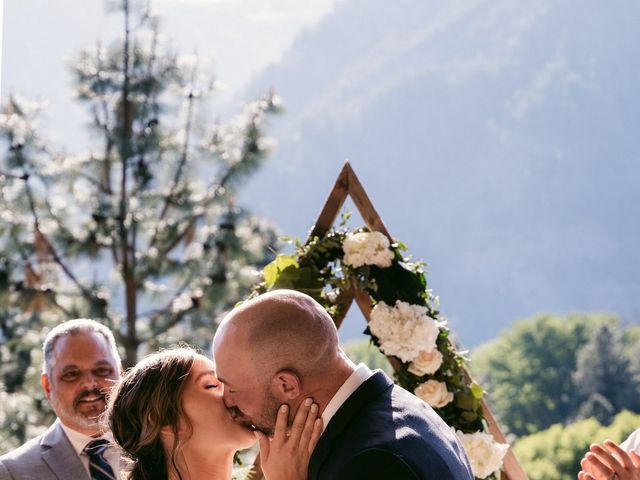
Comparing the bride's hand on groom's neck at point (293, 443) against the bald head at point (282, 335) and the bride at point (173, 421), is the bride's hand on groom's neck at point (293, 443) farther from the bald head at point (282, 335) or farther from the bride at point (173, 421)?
the bride at point (173, 421)

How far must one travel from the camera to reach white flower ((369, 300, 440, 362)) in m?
3.16

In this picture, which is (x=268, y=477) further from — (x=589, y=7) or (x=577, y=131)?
(x=589, y=7)

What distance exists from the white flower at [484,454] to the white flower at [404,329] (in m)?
0.34

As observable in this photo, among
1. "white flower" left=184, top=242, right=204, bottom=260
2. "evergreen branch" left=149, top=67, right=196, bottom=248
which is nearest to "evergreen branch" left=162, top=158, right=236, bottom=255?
"white flower" left=184, top=242, right=204, bottom=260

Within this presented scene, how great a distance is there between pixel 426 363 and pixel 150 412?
1326 millimetres

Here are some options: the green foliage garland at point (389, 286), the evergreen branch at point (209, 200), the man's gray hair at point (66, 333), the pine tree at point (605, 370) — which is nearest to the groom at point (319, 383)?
the man's gray hair at point (66, 333)

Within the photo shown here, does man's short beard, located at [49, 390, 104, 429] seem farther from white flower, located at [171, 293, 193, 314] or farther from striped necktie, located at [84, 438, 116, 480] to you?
white flower, located at [171, 293, 193, 314]

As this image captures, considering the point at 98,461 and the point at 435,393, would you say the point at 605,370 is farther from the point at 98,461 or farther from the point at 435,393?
the point at 98,461

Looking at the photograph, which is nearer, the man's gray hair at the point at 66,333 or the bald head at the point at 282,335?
the bald head at the point at 282,335

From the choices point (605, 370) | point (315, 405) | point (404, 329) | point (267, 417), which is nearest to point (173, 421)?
point (267, 417)

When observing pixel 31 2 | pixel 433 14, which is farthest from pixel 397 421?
pixel 433 14

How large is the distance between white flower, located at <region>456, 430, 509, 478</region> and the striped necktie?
1.15 metres

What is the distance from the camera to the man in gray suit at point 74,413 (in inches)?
109

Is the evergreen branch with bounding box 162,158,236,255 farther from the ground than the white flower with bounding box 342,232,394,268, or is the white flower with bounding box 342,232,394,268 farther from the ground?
the white flower with bounding box 342,232,394,268
